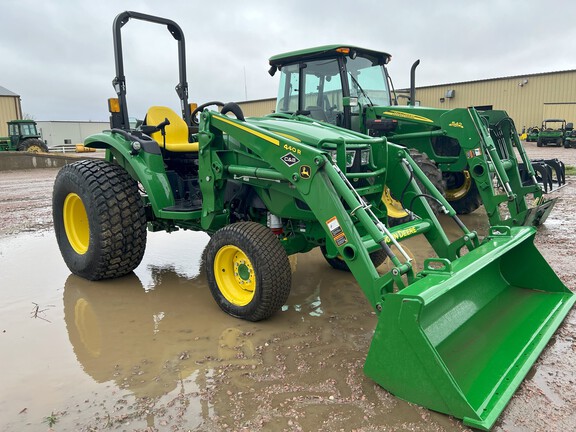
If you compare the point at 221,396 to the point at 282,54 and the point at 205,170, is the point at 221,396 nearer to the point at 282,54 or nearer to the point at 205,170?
the point at 205,170

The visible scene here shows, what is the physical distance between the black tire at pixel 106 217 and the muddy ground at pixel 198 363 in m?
0.22

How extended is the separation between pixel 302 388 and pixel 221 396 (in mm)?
454

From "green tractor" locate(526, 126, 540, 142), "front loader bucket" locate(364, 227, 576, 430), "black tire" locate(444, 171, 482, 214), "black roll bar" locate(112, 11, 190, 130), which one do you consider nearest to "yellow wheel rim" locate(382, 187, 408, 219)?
"front loader bucket" locate(364, 227, 576, 430)

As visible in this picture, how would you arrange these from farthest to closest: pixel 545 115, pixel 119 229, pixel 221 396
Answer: pixel 545 115, pixel 119 229, pixel 221 396

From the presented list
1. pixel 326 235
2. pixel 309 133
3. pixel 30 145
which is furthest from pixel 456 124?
pixel 30 145

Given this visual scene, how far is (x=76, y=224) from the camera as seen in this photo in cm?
475

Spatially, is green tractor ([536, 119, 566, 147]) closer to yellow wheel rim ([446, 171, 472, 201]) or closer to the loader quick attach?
yellow wheel rim ([446, 171, 472, 201])

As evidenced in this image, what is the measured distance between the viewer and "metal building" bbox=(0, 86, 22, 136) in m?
33.1

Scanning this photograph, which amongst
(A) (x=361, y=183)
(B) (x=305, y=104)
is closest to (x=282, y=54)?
(B) (x=305, y=104)

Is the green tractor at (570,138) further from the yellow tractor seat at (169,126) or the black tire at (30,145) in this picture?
the black tire at (30,145)

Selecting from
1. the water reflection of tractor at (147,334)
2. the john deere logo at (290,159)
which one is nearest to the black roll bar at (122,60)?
the water reflection of tractor at (147,334)

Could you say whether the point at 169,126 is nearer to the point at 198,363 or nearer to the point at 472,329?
the point at 198,363

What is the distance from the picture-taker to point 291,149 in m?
3.16

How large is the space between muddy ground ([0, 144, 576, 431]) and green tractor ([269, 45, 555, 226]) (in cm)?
127
